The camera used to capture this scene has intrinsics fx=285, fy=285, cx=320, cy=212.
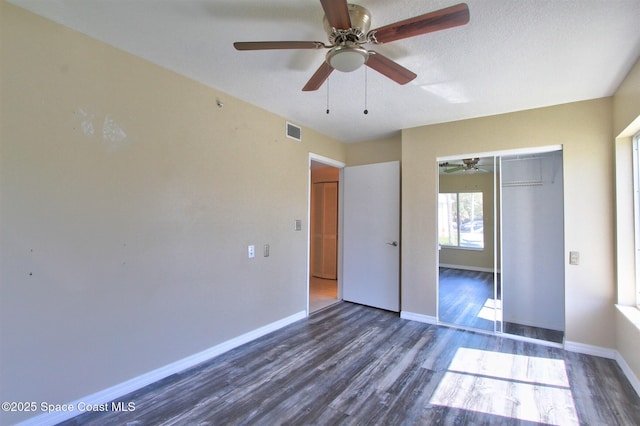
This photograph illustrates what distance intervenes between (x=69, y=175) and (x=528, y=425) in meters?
3.45

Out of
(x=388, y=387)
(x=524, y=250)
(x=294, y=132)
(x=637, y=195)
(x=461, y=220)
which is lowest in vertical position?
(x=388, y=387)

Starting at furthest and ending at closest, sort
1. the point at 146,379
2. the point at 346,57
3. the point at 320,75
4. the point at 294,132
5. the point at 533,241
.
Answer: the point at 294,132 < the point at 533,241 < the point at 146,379 < the point at 320,75 < the point at 346,57

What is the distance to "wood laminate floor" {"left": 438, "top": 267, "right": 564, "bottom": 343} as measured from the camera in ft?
11.1

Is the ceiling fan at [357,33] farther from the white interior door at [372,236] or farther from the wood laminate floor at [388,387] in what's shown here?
the wood laminate floor at [388,387]

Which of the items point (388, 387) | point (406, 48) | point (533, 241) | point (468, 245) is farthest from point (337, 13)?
point (468, 245)

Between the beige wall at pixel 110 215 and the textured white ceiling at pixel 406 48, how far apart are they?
0.91ft

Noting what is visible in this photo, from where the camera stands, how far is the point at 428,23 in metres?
1.44

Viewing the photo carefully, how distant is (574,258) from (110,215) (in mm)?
4220

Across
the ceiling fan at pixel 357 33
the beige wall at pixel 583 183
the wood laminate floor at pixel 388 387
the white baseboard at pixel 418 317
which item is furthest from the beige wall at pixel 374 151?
the wood laminate floor at pixel 388 387

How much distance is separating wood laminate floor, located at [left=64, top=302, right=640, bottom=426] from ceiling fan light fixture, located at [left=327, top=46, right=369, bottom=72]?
233cm

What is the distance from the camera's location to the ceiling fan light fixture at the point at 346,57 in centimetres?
170

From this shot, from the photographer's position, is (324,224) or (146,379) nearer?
(146,379)

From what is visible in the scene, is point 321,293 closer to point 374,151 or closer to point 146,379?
point 374,151

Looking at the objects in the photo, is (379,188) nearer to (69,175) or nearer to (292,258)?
(292,258)
